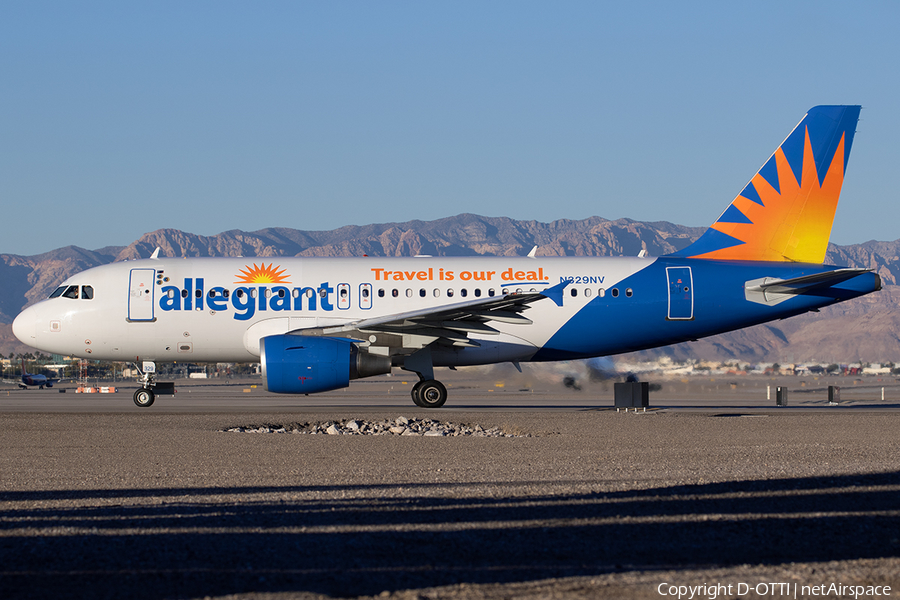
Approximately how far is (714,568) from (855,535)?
71.7 inches

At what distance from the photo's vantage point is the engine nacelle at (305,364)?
73.8 ft

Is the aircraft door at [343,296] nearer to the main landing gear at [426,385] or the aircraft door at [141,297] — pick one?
the main landing gear at [426,385]

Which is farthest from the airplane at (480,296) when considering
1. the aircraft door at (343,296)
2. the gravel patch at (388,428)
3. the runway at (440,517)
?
the runway at (440,517)

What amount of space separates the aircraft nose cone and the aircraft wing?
7995 mm

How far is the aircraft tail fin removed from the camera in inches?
1030

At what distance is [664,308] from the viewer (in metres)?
25.0

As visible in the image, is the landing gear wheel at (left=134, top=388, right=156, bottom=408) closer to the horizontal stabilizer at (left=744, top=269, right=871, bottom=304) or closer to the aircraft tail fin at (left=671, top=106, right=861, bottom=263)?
the aircraft tail fin at (left=671, top=106, right=861, bottom=263)

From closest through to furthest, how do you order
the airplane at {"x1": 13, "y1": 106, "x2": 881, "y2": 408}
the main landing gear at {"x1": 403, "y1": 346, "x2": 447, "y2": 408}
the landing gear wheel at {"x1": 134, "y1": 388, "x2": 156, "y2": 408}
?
the main landing gear at {"x1": 403, "y1": 346, "x2": 447, "y2": 408} < the airplane at {"x1": 13, "y1": 106, "x2": 881, "y2": 408} < the landing gear wheel at {"x1": 134, "y1": 388, "x2": 156, "y2": 408}

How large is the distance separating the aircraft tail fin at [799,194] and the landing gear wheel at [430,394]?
8.94 meters

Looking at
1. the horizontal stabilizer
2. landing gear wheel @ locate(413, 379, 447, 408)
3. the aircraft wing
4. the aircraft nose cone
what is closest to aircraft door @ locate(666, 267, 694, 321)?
the horizontal stabilizer

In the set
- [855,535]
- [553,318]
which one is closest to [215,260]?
[553,318]

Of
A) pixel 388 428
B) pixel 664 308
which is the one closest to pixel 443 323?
pixel 388 428

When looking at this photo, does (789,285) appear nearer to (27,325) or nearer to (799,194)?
(799,194)

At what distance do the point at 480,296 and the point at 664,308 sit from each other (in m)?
5.13
